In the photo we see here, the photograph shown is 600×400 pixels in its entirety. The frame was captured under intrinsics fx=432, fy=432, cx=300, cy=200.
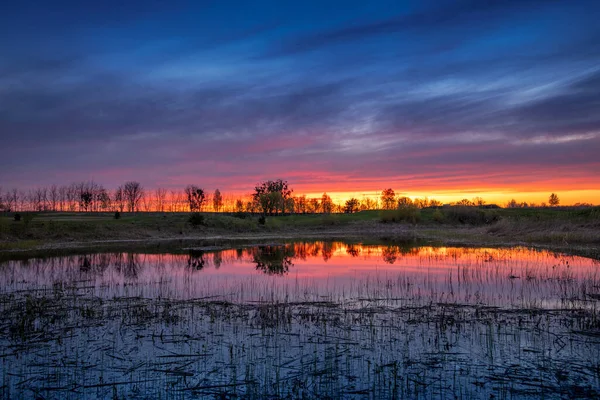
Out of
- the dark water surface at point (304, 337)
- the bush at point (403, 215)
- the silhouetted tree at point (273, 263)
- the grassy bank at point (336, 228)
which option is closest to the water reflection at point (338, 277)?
the silhouetted tree at point (273, 263)

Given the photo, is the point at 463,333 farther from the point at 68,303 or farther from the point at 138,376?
the point at 68,303

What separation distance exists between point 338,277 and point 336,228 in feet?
190

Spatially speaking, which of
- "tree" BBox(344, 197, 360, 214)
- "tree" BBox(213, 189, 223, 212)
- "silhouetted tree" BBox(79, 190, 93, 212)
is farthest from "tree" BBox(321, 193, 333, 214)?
Result: "silhouetted tree" BBox(79, 190, 93, 212)

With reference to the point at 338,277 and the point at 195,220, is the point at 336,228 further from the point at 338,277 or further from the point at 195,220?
the point at 338,277

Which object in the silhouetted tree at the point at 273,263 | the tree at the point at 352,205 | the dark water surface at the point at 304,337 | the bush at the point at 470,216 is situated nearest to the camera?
the dark water surface at the point at 304,337

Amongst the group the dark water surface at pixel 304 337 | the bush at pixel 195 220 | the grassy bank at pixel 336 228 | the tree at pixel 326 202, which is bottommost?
the dark water surface at pixel 304 337

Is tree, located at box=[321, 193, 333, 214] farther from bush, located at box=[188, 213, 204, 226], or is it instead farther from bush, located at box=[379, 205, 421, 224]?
bush, located at box=[188, 213, 204, 226]

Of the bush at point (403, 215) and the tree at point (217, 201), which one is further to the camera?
the tree at point (217, 201)

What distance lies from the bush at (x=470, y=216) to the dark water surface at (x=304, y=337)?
67.6 m

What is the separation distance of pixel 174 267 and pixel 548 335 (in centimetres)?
2270

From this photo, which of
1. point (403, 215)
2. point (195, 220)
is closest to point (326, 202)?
point (403, 215)

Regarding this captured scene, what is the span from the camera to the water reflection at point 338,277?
57.0 feet

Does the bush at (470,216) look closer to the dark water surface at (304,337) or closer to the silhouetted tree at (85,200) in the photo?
the dark water surface at (304,337)

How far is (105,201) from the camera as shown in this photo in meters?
145
